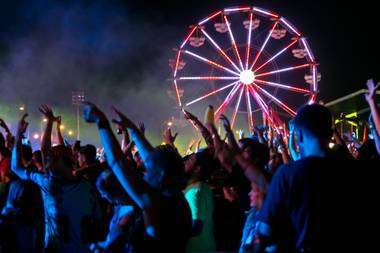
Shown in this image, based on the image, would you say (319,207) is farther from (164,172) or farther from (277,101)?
(277,101)

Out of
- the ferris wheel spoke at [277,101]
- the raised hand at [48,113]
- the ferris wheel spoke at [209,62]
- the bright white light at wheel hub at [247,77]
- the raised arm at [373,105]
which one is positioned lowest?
the raised arm at [373,105]

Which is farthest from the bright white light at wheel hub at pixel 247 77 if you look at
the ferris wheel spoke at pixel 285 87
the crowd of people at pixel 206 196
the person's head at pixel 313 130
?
the person's head at pixel 313 130

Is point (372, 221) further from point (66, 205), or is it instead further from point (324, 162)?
point (66, 205)

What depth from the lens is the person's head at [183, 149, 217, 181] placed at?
192 inches

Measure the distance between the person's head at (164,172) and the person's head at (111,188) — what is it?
1.57ft

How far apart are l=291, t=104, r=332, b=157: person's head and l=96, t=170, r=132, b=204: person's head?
4.40 ft

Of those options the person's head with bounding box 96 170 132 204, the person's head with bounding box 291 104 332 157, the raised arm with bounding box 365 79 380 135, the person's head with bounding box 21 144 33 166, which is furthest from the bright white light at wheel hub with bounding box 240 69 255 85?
the person's head with bounding box 291 104 332 157

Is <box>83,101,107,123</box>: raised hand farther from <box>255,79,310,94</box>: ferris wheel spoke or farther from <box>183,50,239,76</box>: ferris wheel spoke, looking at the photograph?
<box>255,79,310,94</box>: ferris wheel spoke

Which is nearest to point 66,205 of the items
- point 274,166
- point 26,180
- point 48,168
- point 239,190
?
point 48,168

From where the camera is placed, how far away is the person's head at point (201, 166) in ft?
16.0

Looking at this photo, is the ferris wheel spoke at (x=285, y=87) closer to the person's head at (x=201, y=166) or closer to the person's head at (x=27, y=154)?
the person's head at (x=27, y=154)

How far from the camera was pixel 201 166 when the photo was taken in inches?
198

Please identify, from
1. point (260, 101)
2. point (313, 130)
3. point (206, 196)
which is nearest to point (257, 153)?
point (206, 196)

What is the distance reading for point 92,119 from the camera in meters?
3.31
